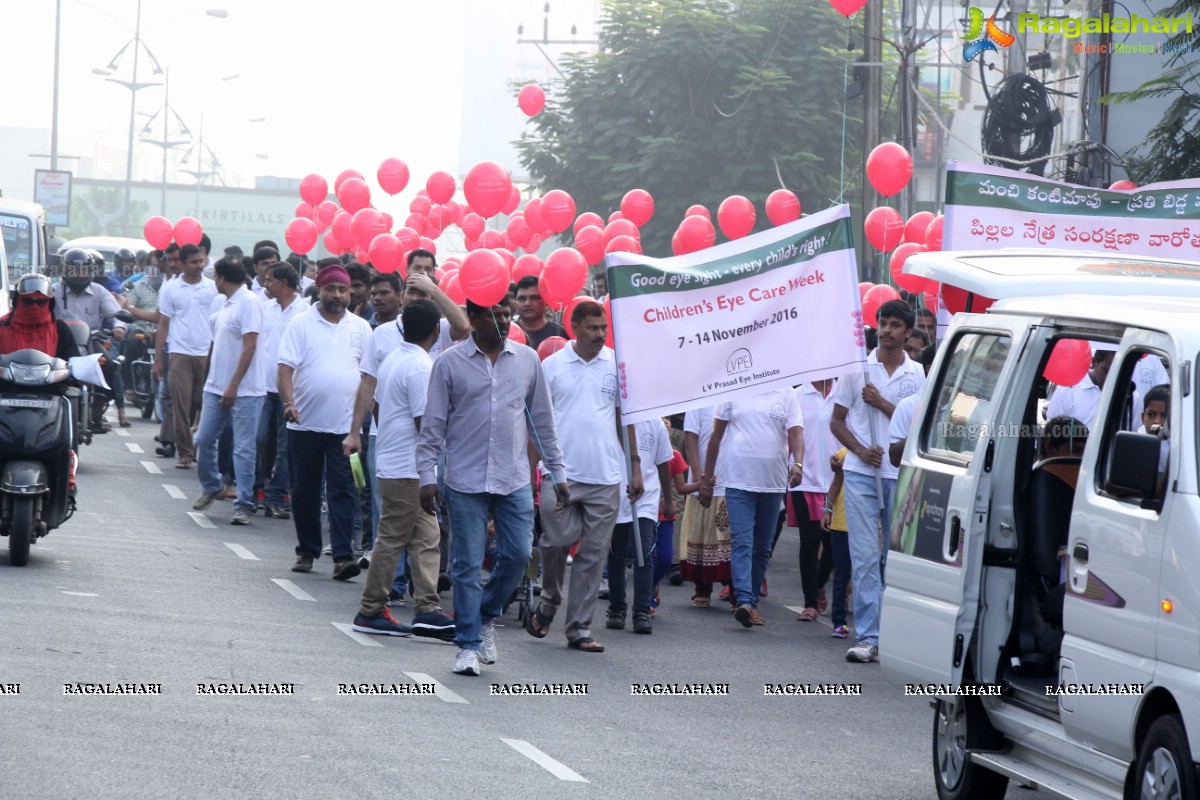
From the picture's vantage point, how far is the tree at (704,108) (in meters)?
38.9

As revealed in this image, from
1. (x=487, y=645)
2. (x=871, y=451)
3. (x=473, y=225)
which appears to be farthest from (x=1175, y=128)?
(x=473, y=225)

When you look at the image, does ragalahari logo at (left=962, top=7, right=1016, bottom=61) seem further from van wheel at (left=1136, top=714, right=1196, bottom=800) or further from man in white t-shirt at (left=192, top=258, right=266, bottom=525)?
van wheel at (left=1136, top=714, right=1196, bottom=800)

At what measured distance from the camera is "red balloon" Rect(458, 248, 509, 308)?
10.5m

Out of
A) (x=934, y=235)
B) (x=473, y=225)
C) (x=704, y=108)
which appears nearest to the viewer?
(x=934, y=235)

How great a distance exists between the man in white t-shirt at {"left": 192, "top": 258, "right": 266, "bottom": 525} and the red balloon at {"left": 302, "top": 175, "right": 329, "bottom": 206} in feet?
36.5

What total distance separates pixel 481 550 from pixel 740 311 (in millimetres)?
2577

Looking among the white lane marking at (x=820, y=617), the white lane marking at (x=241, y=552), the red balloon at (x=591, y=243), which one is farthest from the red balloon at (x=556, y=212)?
the white lane marking at (x=820, y=617)

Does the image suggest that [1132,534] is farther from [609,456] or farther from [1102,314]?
[609,456]

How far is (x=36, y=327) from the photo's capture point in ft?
40.1

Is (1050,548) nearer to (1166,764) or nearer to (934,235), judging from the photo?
(1166,764)

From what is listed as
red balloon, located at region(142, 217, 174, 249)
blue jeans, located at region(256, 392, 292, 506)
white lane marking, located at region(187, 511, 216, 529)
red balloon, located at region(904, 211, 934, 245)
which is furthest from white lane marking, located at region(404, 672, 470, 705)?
red balloon, located at region(142, 217, 174, 249)

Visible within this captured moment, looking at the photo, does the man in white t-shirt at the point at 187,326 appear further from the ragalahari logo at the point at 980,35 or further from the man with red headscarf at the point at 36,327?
the ragalahari logo at the point at 980,35

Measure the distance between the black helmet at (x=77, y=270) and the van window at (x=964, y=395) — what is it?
12.0 metres

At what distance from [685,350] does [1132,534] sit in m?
5.46
